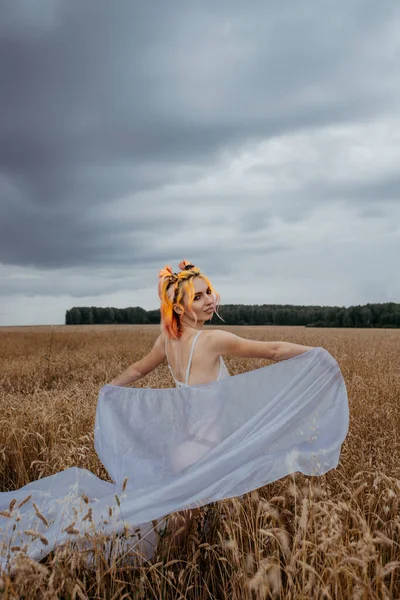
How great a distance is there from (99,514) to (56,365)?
955 cm

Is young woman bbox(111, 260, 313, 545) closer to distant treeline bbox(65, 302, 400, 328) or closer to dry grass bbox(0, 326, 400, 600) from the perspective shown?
dry grass bbox(0, 326, 400, 600)

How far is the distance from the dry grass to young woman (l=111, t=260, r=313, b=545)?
2.55 ft

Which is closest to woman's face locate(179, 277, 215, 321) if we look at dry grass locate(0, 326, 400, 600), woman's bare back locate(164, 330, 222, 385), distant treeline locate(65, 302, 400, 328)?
woman's bare back locate(164, 330, 222, 385)

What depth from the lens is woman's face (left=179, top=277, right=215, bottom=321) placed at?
11.2 feet

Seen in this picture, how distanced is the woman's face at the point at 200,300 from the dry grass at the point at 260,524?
1153mm

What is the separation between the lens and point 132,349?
15039 millimetres

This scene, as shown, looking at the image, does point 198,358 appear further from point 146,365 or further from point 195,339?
point 146,365

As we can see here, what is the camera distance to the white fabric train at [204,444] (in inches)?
111

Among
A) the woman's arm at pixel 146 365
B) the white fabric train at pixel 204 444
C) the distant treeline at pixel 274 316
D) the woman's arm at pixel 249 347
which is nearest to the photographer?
the white fabric train at pixel 204 444

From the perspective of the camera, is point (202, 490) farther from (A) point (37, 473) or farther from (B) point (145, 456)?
(A) point (37, 473)

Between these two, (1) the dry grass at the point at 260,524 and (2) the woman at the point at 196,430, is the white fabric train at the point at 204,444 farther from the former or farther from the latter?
(1) the dry grass at the point at 260,524

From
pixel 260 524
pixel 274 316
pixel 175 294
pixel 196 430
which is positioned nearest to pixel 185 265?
pixel 175 294

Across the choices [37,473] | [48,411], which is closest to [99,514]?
[37,473]

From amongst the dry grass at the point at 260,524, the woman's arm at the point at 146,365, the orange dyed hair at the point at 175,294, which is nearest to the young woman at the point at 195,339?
the orange dyed hair at the point at 175,294
